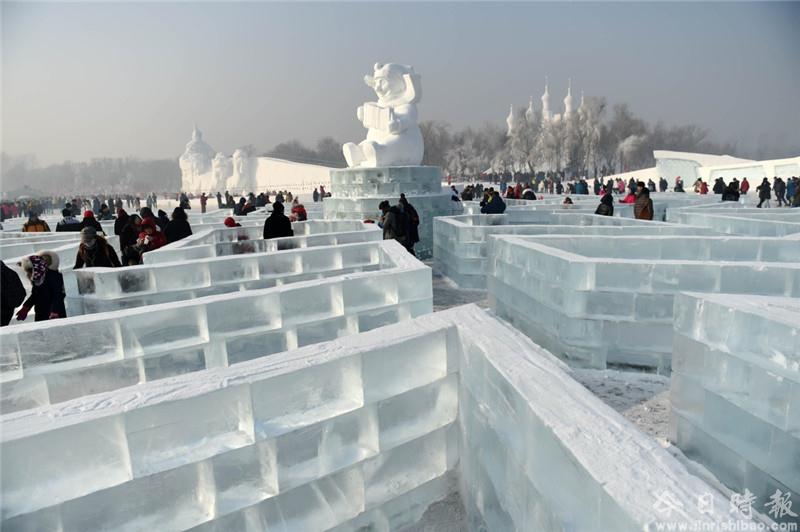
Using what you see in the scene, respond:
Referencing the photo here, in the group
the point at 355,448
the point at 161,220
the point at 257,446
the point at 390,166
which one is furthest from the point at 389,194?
the point at 257,446

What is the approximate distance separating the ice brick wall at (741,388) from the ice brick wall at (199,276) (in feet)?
9.75

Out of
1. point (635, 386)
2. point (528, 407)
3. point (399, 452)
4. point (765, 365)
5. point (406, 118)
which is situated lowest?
point (635, 386)

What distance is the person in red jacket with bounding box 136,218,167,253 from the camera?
266 inches

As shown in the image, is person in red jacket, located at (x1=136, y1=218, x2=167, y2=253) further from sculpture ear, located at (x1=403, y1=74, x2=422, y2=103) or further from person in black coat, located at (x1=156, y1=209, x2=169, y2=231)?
sculpture ear, located at (x1=403, y1=74, x2=422, y2=103)

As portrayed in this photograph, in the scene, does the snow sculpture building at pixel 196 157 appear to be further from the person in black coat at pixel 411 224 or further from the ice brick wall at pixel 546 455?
the ice brick wall at pixel 546 455

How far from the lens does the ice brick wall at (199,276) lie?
4578mm

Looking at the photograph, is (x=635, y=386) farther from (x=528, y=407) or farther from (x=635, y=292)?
(x=528, y=407)

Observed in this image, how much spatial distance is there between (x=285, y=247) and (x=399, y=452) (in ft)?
16.7

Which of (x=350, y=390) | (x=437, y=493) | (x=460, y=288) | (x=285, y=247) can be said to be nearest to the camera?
(x=350, y=390)

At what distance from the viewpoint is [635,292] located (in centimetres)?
470

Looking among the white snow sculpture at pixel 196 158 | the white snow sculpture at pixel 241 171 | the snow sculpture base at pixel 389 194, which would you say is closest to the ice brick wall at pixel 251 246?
the snow sculpture base at pixel 389 194

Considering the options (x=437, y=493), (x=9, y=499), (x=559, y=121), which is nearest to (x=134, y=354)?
(x=9, y=499)

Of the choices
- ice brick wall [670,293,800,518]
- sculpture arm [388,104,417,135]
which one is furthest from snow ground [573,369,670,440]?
sculpture arm [388,104,417,135]

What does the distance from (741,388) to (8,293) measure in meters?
6.21
